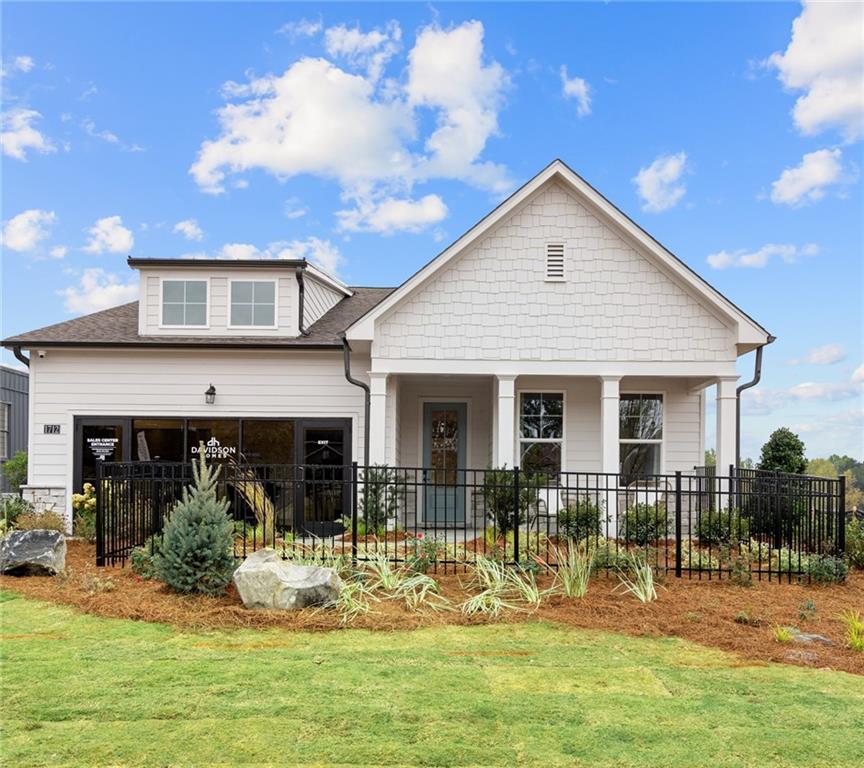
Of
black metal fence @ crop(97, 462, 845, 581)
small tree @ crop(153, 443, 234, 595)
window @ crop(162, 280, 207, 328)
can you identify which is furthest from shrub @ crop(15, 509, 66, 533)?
small tree @ crop(153, 443, 234, 595)

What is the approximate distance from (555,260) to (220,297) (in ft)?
22.6

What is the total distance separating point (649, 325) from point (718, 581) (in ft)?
16.9

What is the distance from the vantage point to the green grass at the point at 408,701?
4094mm

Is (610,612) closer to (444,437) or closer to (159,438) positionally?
(444,437)

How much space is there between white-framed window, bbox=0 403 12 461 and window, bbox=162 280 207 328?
30.4ft

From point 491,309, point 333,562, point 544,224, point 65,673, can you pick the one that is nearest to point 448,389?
point 491,309

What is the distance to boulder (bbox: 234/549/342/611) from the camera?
23.9 ft

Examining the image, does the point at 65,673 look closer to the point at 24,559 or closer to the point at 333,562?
the point at 333,562

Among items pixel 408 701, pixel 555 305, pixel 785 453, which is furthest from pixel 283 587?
pixel 785 453

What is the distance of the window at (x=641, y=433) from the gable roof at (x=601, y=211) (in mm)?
2279

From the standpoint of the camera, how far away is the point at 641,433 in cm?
1400

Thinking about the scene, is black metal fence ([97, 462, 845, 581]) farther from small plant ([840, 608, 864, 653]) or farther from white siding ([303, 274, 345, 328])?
white siding ([303, 274, 345, 328])

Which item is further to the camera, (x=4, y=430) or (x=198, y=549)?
(x=4, y=430)

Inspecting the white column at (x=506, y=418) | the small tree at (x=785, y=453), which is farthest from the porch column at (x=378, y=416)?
the small tree at (x=785, y=453)
